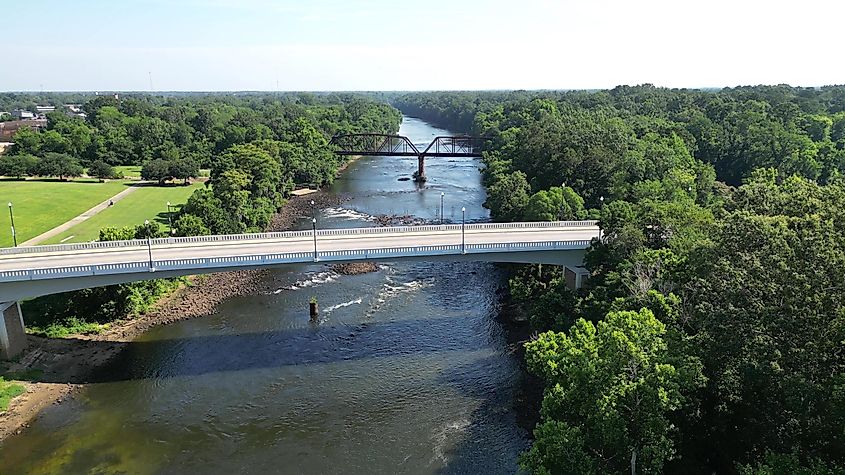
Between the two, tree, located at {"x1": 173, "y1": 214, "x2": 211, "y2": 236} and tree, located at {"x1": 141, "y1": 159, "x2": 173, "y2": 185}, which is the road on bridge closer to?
tree, located at {"x1": 173, "y1": 214, "x2": 211, "y2": 236}

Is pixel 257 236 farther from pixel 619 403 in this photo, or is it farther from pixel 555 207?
pixel 619 403

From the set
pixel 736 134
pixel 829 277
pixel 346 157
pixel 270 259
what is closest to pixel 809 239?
pixel 829 277

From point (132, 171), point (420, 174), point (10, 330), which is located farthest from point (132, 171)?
point (10, 330)

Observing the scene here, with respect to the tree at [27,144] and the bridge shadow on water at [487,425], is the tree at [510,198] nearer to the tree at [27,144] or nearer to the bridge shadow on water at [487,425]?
the bridge shadow on water at [487,425]

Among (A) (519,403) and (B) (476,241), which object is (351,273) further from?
(A) (519,403)

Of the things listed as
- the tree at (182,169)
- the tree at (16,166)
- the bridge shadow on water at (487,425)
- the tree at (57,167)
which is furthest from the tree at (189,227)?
the tree at (16,166)

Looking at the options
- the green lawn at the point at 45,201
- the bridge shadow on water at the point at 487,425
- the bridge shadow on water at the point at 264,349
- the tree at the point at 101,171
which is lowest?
the bridge shadow on water at the point at 487,425
